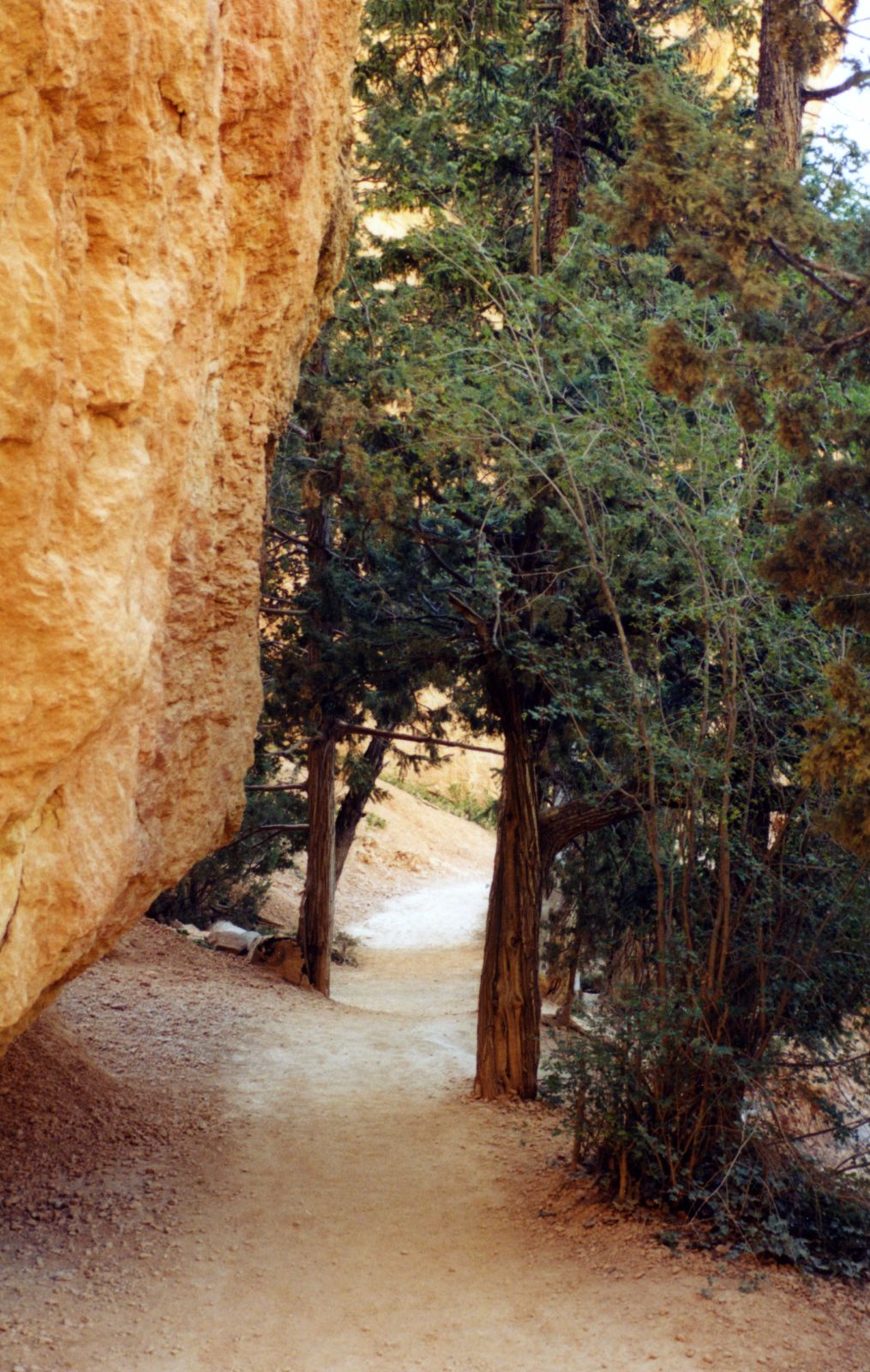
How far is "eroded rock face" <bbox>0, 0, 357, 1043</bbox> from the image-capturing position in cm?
412

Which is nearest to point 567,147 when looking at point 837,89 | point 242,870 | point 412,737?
point 837,89

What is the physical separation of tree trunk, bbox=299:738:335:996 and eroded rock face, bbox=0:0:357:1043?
784 cm

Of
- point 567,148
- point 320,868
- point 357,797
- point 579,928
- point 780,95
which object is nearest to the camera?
point 780,95

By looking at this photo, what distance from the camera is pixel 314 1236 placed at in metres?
7.54

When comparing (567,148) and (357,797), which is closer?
(567,148)

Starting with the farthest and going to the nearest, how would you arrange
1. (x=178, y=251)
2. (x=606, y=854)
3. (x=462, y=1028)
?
(x=462, y=1028) < (x=606, y=854) < (x=178, y=251)

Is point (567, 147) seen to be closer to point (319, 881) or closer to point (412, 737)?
point (412, 737)

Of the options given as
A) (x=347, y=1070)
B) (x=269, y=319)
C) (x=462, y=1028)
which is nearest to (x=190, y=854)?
(x=269, y=319)

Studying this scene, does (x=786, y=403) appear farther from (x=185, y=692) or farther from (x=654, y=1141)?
(x=654, y=1141)

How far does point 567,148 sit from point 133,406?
8.62 metres

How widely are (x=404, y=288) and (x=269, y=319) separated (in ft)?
14.3

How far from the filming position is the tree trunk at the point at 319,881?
1497 cm

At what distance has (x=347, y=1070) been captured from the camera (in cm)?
1113

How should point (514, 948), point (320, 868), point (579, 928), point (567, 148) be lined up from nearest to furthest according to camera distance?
point (514, 948), point (567, 148), point (579, 928), point (320, 868)
